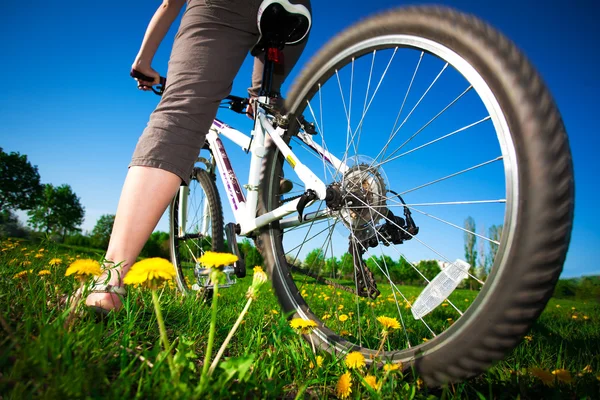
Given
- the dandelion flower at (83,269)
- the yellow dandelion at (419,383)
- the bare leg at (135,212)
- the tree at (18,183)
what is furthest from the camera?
the tree at (18,183)

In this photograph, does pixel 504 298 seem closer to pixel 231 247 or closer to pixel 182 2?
pixel 231 247

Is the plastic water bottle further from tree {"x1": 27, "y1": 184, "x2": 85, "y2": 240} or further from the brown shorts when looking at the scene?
tree {"x1": 27, "y1": 184, "x2": 85, "y2": 240}

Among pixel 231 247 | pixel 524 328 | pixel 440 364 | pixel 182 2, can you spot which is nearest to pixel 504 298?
pixel 524 328

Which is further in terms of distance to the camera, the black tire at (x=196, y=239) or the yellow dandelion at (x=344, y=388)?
the black tire at (x=196, y=239)

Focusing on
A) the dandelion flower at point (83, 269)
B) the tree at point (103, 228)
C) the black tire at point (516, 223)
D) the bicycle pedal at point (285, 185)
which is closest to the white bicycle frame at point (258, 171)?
the bicycle pedal at point (285, 185)

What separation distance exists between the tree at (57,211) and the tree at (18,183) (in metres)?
0.87

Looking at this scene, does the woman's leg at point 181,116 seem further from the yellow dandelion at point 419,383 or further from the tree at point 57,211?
the tree at point 57,211

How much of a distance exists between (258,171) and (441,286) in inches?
54.4

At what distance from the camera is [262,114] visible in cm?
212

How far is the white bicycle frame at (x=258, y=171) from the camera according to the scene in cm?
178

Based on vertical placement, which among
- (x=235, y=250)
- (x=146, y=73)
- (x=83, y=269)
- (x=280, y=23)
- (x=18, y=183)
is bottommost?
(x=83, y=269)

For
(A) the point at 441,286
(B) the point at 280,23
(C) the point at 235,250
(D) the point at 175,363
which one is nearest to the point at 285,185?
(C) the point at 235,250

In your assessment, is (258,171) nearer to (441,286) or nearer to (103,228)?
(441,286)

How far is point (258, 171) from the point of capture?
7.02ft
